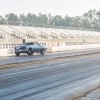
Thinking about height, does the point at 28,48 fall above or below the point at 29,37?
below

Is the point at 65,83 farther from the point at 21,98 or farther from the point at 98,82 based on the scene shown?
the point at 21,98

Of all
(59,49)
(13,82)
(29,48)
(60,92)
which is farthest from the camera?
(59,49)

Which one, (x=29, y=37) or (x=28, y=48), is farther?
(x=29, y=37)

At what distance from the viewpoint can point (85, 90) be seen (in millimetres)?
10680

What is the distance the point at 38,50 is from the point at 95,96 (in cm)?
2688

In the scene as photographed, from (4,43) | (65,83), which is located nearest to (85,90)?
(65,83)

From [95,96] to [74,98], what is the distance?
736 mm

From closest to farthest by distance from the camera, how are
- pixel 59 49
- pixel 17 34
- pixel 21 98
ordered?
pixel 21 98, pixel 59 49, pixel 17 34

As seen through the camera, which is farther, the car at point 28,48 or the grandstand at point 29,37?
the grandstand at point 29,37

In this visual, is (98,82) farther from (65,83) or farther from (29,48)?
(29,48)

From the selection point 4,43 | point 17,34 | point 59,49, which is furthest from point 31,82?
point 17,34

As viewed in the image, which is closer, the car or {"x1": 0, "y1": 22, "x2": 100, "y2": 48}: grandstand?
the car

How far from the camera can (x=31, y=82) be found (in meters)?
12.4

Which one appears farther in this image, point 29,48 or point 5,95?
point 29,48
